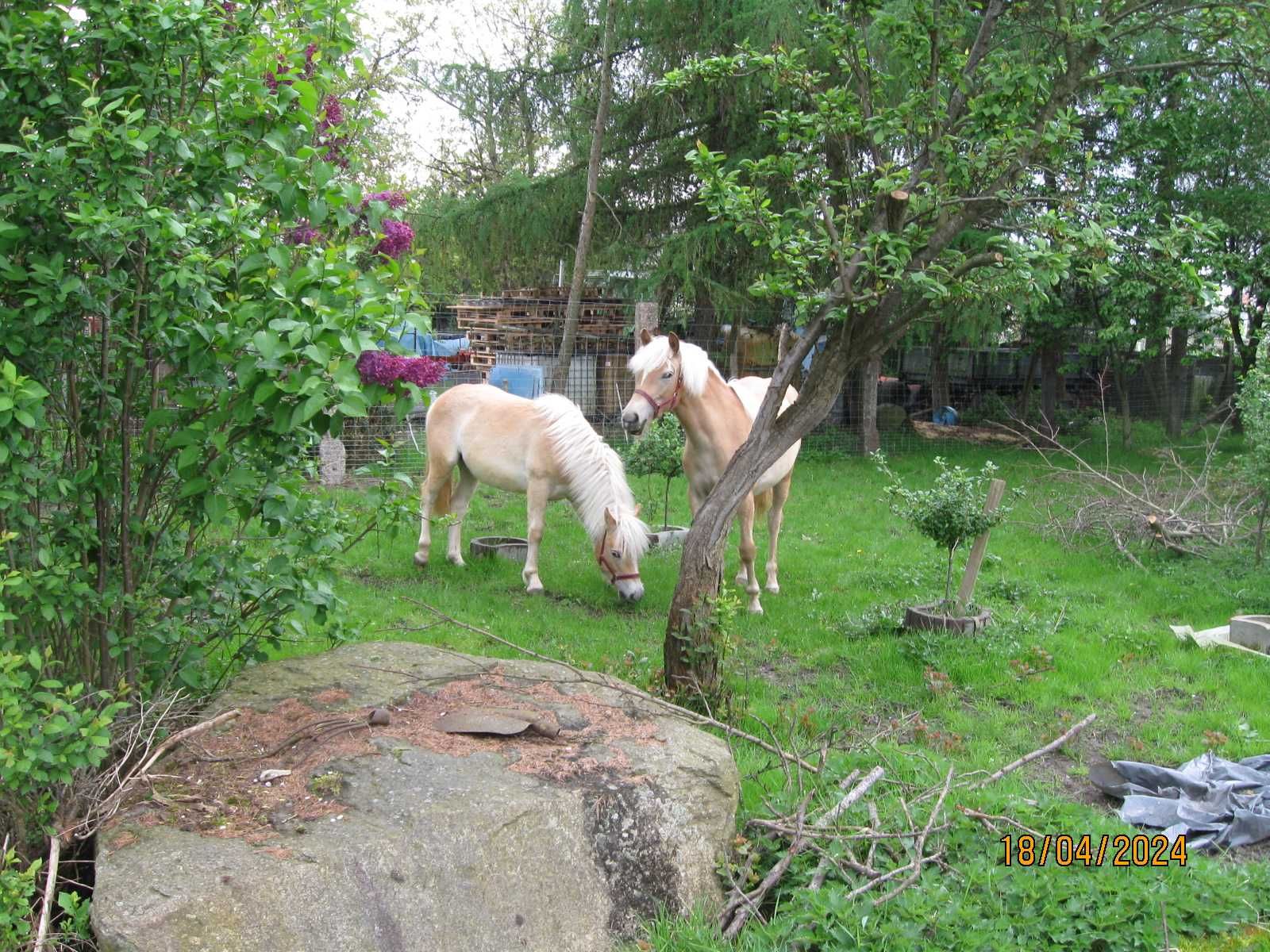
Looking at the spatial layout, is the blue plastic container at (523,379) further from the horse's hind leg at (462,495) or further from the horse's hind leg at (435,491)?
the horse's hind leg at (435,491)

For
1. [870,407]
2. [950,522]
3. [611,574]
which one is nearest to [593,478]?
[611,574]

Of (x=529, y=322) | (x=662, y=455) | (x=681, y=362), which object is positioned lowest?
(x=662, y=455)

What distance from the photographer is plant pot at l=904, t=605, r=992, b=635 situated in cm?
671

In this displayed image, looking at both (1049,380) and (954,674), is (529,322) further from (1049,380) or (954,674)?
(954,674)

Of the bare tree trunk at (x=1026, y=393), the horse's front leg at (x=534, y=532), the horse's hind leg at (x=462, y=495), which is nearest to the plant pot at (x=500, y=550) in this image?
the horse's hind leg at (x=462, y=495)

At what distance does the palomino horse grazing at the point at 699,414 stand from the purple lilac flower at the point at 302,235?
2.53 meters

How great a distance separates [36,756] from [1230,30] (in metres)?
6.40

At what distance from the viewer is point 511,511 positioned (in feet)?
37.0

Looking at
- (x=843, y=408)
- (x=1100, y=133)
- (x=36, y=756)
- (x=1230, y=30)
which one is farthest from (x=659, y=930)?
(x=1100, y=133)

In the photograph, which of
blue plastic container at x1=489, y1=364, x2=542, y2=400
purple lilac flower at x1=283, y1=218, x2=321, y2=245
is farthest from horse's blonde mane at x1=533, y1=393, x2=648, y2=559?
blue plastic container at x1=489, y1=364, x2=542, y2=400

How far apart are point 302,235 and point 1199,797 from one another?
6.28m

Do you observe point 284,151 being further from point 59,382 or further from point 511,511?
point 511,511

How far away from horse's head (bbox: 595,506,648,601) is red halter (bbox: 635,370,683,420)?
0.81 meters

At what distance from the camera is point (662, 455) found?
9.32 m
